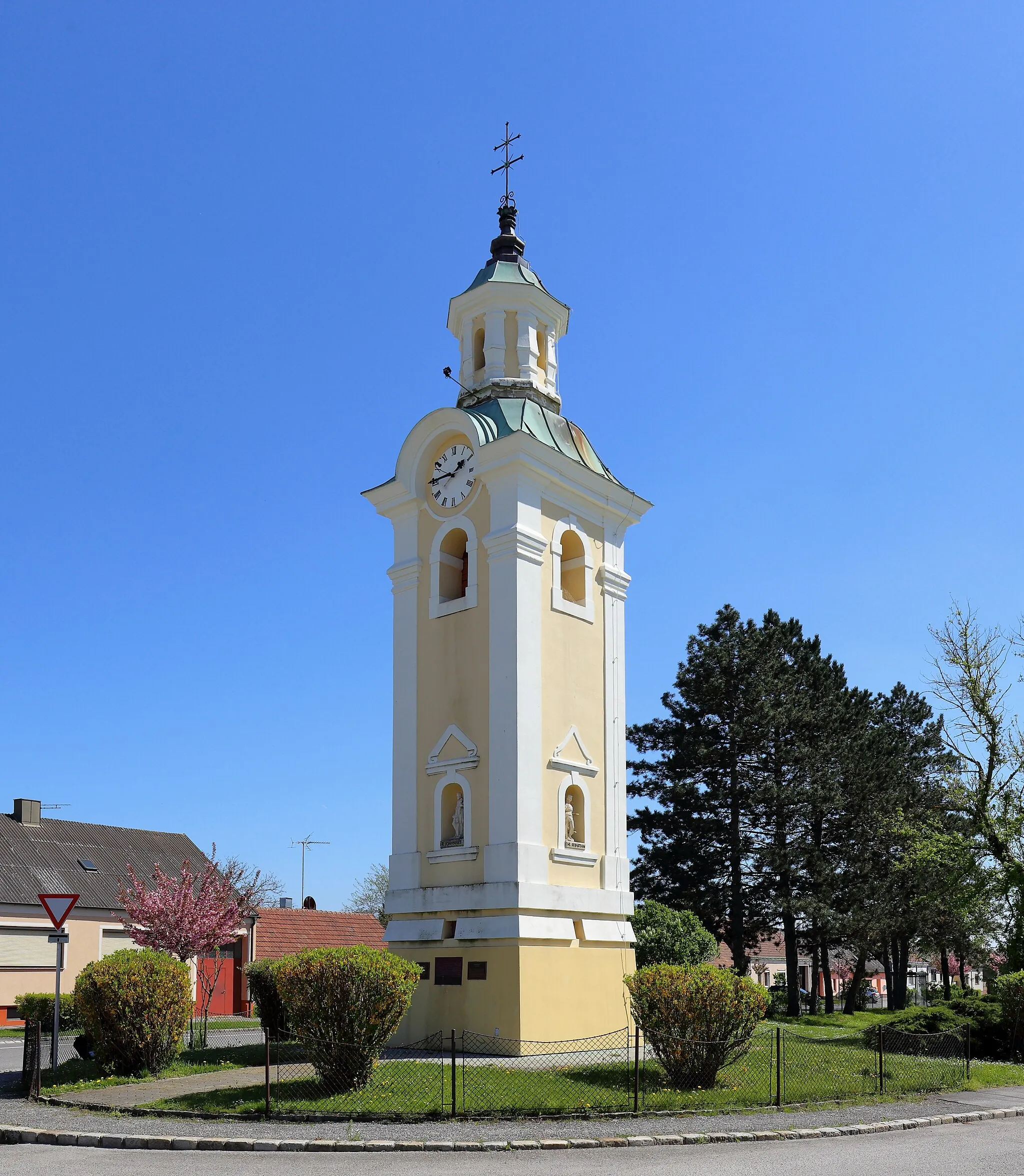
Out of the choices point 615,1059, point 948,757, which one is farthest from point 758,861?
point 615,1059

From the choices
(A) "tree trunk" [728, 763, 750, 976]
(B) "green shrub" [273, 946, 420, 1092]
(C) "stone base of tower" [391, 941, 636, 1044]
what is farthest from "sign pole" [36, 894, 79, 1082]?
(A) "tree trunk" [728, 763, 750, 976]

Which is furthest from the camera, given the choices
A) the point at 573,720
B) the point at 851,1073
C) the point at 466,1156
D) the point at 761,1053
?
the point at 573,720

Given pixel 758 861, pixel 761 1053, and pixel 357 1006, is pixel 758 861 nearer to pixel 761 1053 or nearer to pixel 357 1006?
pixel 761 1053

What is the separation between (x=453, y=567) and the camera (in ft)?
80.2

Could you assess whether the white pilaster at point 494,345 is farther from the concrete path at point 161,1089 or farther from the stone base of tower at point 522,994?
the concrete path at point 161,1089

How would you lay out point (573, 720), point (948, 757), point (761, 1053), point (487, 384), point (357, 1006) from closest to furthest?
point (357, 1006)
point (761, 1053)
point (573, 720)
point (487, 384)
point (948, 757)

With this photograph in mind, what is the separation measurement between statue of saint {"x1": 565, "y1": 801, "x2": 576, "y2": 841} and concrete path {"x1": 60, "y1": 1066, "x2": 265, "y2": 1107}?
7385mm

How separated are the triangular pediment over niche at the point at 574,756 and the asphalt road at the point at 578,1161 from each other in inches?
391

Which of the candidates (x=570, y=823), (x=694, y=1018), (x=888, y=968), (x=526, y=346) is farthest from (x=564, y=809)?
(x=888, y=968)

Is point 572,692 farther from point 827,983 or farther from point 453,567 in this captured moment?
point 827,983

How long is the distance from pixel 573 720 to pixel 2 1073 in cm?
1168

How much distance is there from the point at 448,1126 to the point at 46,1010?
9820 mm

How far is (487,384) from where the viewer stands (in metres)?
25.2

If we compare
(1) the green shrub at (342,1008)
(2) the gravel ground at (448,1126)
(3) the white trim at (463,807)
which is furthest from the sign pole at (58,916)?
(3) the white trim at (463,807)
